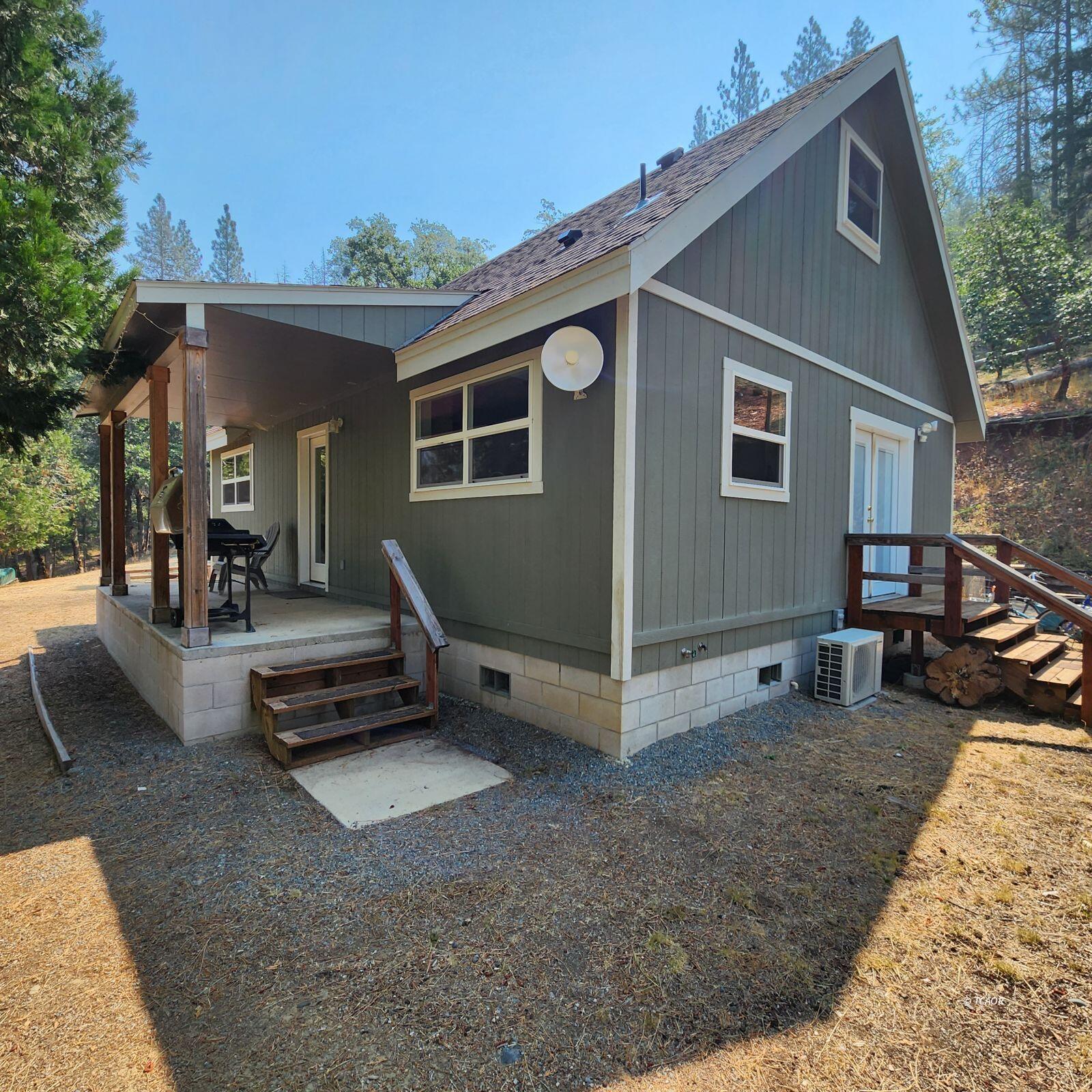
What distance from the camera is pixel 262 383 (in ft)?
22.2

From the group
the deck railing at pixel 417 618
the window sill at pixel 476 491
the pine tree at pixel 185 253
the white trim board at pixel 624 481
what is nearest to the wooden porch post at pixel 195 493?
the deck railing at pixel 417 618

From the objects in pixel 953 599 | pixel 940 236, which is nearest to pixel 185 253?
pixel 940 236

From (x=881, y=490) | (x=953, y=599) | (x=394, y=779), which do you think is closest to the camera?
(x=394, y=779)

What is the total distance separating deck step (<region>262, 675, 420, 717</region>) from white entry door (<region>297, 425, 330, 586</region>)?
3605 millimetres

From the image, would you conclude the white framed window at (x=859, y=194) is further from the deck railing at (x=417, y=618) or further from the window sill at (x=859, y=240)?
the deck railing at (x=417, y=618)

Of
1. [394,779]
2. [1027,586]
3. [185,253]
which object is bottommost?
[394,779]

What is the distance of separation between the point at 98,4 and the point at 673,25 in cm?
1005

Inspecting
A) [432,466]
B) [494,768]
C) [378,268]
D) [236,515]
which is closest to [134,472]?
[236,515]

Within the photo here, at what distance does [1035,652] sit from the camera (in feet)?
17.6

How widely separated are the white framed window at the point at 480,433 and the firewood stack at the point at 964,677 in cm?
411

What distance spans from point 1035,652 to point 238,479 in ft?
37.8

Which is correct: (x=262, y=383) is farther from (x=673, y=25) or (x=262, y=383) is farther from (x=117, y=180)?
(x=673, y=25)

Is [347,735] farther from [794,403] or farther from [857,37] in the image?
[857,37]

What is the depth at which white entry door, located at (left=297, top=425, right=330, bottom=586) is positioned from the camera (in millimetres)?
7996
